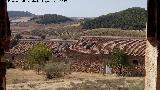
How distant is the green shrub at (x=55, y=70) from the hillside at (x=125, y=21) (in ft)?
151

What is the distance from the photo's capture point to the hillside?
8206cm

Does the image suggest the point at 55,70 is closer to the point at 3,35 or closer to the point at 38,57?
the point at 38,57

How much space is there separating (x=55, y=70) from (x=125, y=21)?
52082mm

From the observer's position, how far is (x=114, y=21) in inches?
3533

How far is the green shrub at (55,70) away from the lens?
3506 centimetres

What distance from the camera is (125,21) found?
8538 cm

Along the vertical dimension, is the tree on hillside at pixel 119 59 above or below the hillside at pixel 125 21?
below

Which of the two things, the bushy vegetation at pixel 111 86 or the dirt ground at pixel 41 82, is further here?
the dirt ground at pixel 41 82

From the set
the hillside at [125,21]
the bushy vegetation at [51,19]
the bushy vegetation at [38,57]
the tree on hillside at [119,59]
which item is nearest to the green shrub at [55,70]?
the bushy vegetation at [38,57]

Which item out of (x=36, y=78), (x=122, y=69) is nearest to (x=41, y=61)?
(x=36, y=78)

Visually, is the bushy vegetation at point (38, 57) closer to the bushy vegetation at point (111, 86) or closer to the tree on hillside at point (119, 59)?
the tree on hillside at point (119, 59)

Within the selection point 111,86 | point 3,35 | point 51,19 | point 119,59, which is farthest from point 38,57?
point 51,19

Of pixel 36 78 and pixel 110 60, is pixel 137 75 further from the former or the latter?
pixel 36 78

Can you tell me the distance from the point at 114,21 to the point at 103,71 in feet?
169
